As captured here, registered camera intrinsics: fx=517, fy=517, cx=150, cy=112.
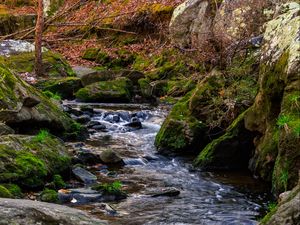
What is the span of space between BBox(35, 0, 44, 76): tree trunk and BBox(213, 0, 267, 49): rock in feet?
21.5

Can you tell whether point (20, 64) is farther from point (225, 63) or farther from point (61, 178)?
point (61, 178)

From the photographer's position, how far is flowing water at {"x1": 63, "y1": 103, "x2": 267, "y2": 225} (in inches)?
292

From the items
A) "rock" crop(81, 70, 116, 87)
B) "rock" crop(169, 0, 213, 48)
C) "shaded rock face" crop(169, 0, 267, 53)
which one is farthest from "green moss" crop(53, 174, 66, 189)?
"rock" crop(169, 0, 213, 48)

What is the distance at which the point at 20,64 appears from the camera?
22.0 meters

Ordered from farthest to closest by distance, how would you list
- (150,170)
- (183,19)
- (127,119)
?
(183,19), (127,119), (150,170)

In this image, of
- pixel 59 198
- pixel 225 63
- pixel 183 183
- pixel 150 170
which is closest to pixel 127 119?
pixel 225 63

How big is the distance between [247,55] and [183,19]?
9.23m

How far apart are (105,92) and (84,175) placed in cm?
970

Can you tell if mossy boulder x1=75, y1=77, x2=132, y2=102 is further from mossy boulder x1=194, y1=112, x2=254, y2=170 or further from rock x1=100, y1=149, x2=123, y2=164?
mossy boulder x1=194, y1=112, x2=254, y2=170

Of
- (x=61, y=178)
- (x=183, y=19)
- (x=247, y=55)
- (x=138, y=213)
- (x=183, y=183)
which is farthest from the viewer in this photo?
(x=183, y=19)

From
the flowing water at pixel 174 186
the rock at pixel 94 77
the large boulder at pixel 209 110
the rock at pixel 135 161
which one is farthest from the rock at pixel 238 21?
the rock at pixel 94 77

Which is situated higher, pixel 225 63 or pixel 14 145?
pixel 225 63

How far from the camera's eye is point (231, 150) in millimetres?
10477

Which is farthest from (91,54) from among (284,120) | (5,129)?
(284,120)
